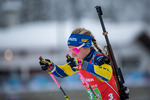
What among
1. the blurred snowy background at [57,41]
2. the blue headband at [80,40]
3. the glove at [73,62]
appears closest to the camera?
the glove at [73,62]

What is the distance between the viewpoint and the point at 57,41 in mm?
22734

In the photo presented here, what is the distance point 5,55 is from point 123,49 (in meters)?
9.48

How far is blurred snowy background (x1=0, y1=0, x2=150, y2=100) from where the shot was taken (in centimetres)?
1279

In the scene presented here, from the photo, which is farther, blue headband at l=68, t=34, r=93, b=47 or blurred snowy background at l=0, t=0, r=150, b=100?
blurred snowy background at l=0, t=0, r=150, b=100

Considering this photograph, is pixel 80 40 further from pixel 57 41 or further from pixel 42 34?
pixel 42 34

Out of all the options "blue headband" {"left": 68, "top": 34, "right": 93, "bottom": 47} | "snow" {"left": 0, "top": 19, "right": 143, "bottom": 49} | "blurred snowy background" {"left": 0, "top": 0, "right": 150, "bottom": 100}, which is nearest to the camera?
"blue headband" {"left": 68, "top": 34, "right": 93, "bottom": 47}

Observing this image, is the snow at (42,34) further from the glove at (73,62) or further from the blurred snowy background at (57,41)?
the glove at (73,62)

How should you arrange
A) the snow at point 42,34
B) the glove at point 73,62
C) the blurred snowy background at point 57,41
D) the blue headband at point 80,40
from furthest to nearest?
the snow at point 42,34
the blurred snowy background at point 57,41
the blue headband at point 80,40
the glove at point 73,62

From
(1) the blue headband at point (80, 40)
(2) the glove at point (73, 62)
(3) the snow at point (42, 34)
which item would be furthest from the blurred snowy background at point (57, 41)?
(2) the glove at point (73, 62)

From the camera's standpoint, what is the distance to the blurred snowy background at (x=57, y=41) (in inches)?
504

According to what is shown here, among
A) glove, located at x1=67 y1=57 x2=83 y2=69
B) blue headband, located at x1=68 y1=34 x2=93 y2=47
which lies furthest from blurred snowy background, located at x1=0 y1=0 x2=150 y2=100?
glove, located at x1=67 y1=57 x2=83 y2=69

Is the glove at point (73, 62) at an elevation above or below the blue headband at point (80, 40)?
below

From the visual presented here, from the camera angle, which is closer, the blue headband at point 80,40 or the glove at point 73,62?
the glove at point 73,62

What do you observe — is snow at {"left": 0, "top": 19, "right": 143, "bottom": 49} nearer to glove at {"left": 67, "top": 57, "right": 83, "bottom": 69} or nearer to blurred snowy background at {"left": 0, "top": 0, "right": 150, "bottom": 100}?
blurred snowy background at {"left": 0, "top": 0, "right": 150, "bottom": 100}
